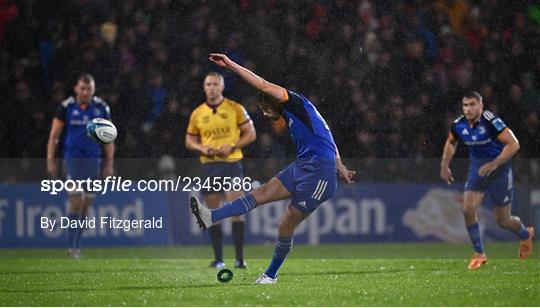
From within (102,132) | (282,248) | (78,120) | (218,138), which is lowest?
(282,248)

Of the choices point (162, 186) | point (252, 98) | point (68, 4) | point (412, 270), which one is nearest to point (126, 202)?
point (162, 186)

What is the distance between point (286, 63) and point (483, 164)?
18.7ft

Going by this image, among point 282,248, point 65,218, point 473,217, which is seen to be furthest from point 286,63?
point 282,248

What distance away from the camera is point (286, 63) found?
618 inches

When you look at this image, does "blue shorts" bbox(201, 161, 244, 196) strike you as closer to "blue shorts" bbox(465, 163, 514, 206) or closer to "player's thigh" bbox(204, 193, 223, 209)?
"player's thigh" bbox(204, 193, 223, 209)

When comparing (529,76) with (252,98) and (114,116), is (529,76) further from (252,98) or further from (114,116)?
(114,116)

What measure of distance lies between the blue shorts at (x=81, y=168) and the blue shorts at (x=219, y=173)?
2220 mm

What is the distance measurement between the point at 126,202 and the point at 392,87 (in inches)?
177

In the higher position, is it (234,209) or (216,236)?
(234,209)

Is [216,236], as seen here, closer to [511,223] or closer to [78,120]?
[78,120]

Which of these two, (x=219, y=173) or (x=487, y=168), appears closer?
(x=487, y=168)

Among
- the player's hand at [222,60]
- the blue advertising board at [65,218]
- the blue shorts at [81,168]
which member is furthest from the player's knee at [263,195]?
the blue advertising board at [65,218]

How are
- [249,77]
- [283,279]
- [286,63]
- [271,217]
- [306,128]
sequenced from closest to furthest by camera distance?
[249,77] < [306,128] < [283,279] < [271,217] < [286,63]

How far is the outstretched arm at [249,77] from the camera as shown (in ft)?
25.2
